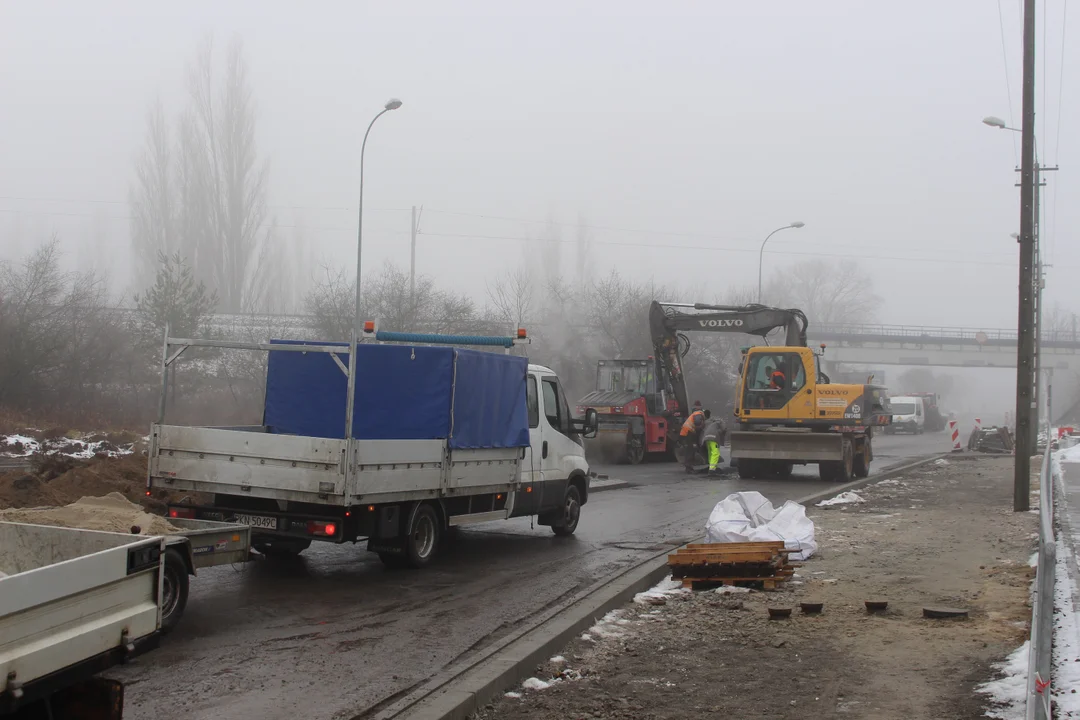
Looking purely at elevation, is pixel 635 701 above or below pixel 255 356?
below

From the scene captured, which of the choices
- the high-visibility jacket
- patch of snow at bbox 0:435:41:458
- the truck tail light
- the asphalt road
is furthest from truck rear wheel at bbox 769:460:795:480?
patch of snow at bbox 0:435:41:458

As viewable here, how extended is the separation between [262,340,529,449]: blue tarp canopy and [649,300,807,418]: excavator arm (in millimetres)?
13337

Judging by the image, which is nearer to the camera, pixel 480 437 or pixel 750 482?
pixel 480 437

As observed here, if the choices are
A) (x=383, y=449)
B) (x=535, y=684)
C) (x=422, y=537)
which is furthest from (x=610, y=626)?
(x=422, y=537)

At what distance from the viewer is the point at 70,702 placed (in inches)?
146

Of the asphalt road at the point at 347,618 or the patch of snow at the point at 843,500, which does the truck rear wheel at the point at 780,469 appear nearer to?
the patch of snow at the point at 843,500

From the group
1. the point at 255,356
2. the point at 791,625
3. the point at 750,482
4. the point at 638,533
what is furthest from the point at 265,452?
the point at 255,356

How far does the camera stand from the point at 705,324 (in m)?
24.1

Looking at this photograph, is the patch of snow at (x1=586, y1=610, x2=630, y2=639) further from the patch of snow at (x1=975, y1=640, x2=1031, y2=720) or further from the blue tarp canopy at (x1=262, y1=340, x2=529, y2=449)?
the blue tarp canopy at (x1=262, y1=340, x2=529, y2=449)

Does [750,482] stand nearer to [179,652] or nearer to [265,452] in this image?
[265,452]

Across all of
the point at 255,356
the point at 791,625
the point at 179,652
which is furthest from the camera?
the point at 255,356

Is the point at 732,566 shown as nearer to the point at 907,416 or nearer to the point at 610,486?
the point at 610,486

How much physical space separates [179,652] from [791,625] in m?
4.38

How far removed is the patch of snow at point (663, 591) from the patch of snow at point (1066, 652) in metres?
3.04
